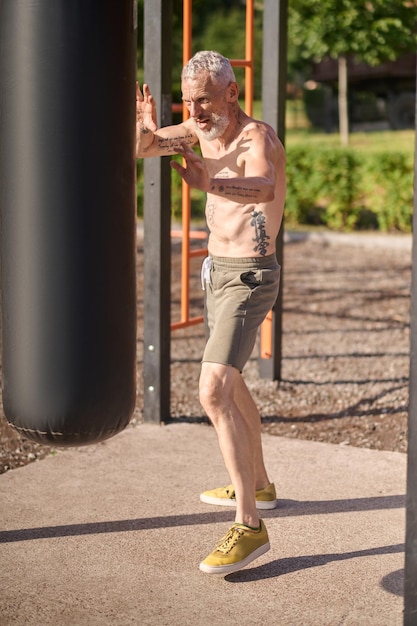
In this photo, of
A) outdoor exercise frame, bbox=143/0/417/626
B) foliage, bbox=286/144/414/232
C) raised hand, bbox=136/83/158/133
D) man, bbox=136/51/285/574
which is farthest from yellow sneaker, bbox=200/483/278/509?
foliage, bbox=286/144/414/232

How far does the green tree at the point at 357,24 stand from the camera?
18.5m

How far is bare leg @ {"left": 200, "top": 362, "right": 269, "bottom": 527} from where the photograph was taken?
356cm

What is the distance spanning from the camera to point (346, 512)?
4.18 meters

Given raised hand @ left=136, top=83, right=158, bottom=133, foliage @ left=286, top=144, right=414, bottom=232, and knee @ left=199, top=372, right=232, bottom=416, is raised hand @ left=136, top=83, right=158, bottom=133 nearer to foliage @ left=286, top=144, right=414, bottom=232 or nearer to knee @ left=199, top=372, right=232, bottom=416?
knee @ left=199, top=372, right=232, bottom=416

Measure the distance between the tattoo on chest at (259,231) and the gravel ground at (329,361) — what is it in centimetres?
186

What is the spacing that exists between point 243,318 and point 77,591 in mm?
1099

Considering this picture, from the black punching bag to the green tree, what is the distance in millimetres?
15758

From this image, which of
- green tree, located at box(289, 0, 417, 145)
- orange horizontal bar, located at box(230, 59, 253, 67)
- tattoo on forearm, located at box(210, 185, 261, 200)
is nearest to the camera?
tattoo on forearm, located at box(210, 185, 261, 200)

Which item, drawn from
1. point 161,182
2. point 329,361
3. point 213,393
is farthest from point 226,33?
point 213,393

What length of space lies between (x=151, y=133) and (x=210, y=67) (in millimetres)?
475

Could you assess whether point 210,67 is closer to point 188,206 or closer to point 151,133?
point 151,133

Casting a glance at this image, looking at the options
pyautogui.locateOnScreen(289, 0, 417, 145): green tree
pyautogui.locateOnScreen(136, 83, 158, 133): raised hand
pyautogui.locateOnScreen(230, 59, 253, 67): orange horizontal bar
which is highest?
pyautogui.locateOnScreen(289, 0, 417, 145): green tree

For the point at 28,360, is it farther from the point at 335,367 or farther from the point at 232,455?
the point at 335,367

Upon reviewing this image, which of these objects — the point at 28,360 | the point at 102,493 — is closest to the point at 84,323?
the point at 28,360
